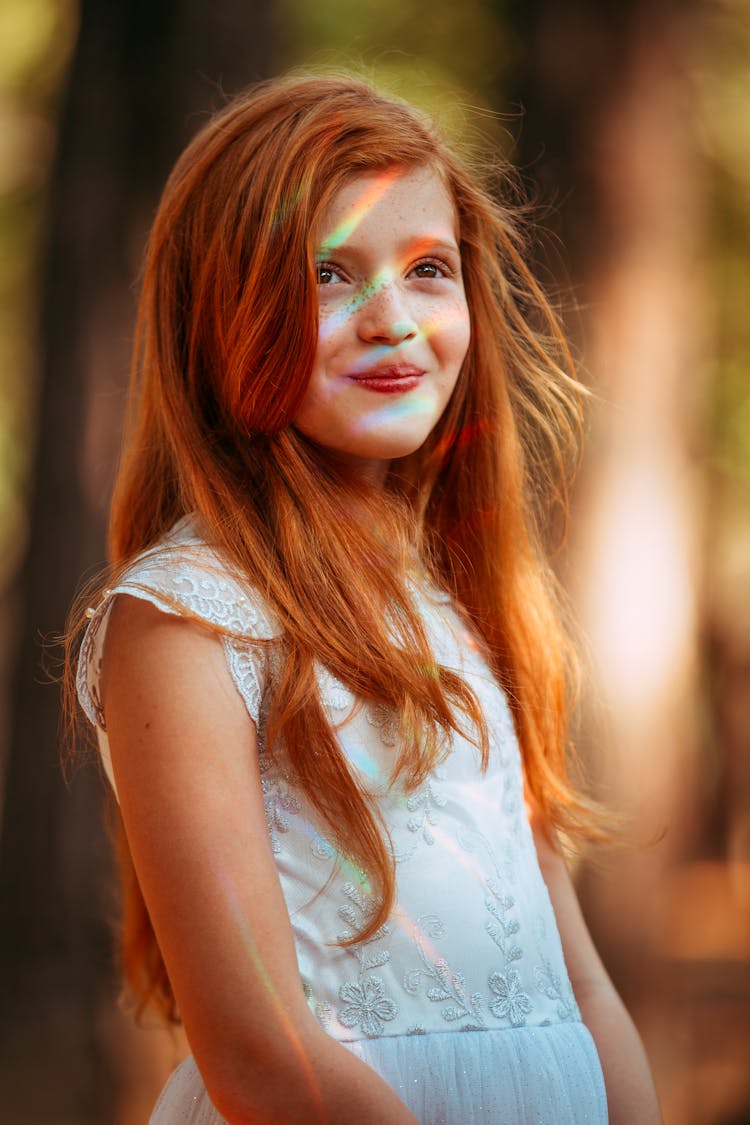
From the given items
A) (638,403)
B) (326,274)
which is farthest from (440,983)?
(638,403)

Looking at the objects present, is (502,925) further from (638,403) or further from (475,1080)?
(638,403)

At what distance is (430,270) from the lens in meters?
1.70

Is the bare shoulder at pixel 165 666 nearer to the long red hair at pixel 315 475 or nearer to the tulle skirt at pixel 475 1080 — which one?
the long red hair at pixel 315 475

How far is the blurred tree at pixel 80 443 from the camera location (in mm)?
3834

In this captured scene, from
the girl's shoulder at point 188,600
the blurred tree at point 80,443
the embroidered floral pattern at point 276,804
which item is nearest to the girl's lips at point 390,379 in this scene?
the girl's shoulder at point 188,600

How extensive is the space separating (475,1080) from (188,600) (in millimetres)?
656

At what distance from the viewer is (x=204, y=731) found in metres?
1.37

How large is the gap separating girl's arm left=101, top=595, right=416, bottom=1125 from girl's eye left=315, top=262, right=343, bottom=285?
479mm

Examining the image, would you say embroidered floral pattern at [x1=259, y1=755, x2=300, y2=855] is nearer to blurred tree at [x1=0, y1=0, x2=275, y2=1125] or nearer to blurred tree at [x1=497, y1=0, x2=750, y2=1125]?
blurred tree at [x1=0, y1=0, x2=275, y2=1125]

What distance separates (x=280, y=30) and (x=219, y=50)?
0.75ft

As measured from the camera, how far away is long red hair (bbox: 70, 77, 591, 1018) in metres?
1.53

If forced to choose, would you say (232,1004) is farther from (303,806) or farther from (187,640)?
(187,640)

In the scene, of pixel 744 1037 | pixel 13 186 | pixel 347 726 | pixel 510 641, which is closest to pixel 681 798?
pixel 744 1037

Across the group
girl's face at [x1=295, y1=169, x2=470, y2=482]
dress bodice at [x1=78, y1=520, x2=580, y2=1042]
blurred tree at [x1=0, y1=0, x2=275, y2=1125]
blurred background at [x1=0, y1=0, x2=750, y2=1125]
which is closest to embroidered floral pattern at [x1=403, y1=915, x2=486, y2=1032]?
dress bodice at [x1=78, y1=520, x2=580, y2=1042]
